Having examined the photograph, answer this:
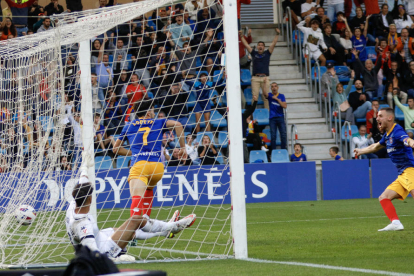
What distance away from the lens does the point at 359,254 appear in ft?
22.5

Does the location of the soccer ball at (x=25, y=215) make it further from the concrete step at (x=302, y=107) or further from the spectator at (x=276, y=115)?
the concrete step at (x=302, y=107)

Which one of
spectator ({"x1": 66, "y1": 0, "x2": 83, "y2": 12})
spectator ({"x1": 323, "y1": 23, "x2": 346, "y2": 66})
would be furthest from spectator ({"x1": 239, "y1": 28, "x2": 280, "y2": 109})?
spectator ({"x1": 66, "y1": 0, "x2": 83, "y2": 12})

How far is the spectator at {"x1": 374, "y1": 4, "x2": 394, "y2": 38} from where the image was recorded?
70.0 ft

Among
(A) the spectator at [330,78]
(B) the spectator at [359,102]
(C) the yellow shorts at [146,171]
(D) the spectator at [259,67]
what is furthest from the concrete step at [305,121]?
(C) the yellow shorts at [146,171]

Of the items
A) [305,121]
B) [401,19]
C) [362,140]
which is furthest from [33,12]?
[401,19]

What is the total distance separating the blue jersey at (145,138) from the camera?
8.09 meters

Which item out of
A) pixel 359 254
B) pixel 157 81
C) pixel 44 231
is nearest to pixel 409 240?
pixel 359 254

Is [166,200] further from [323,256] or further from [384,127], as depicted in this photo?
[323,256]

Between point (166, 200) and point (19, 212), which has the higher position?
point (19, 212)

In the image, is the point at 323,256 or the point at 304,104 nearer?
the point at 323,256

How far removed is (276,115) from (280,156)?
3.84 feet

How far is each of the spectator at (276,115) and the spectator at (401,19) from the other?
6841mm

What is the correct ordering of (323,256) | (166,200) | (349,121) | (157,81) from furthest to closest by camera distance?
(349,121) → (166,200) → (157,81) → (323,256)

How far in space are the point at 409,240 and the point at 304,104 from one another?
12.1 m
